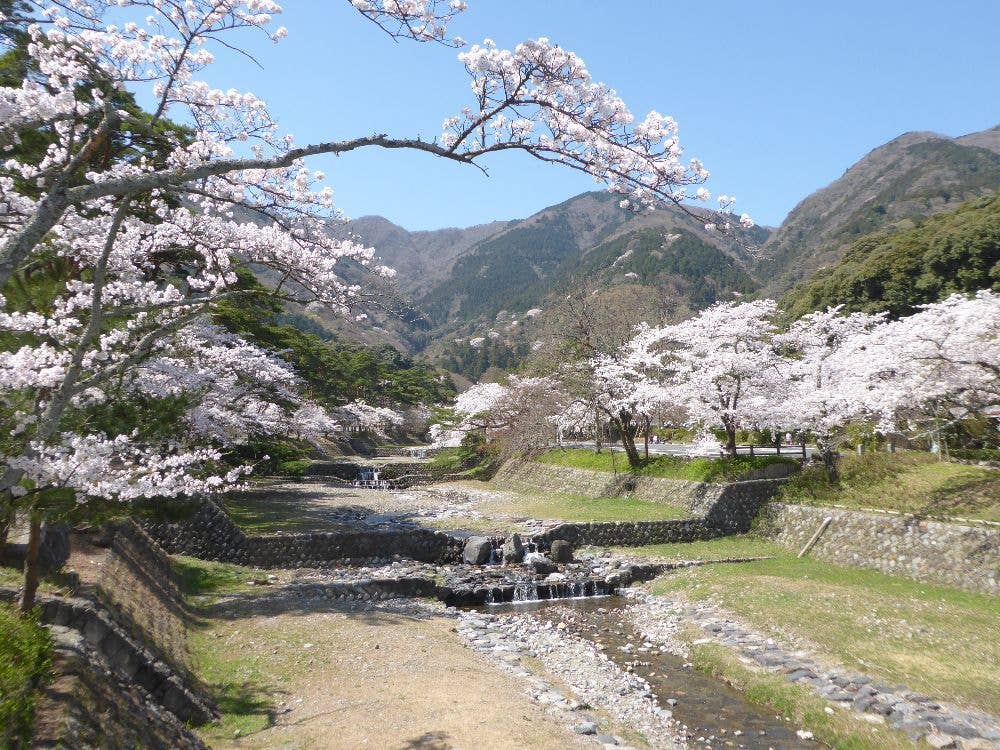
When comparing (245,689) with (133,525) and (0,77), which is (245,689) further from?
(0,77)

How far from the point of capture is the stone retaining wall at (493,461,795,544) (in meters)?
21.5

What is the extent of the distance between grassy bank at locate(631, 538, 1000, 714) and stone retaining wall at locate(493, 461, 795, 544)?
4.02m

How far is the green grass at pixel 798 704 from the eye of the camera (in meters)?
7.98

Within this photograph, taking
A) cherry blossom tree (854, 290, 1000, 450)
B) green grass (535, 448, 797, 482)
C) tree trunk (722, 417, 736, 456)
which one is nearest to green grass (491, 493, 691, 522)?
green grass (535, 448, 797, 482)

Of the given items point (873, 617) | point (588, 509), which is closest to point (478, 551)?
point (588, 509)

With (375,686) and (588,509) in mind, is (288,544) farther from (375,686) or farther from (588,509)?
(588,509)

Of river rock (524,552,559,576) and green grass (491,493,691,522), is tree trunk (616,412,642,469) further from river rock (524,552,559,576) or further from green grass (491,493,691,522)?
river rock (524,552,559,576)

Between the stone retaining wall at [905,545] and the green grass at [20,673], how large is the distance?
17.9 metres

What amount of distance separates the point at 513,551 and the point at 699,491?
8398 mm

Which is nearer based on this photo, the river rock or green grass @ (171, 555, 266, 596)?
green grass @ (171, 555, 266, 596)

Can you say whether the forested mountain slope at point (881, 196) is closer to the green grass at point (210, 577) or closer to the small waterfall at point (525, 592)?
the small waterfall at point (525, 592)

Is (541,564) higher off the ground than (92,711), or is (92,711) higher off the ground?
(92,711)

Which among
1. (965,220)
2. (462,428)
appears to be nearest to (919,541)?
(462,428)

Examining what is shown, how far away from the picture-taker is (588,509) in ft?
80.1
